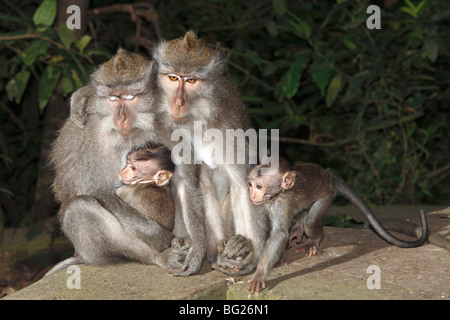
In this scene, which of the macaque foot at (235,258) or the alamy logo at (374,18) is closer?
the macaque foot at (235,258)

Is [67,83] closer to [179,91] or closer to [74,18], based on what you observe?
[74,18]

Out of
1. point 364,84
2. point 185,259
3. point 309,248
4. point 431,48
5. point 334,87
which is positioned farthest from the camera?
point 364,84

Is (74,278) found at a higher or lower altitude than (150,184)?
lower

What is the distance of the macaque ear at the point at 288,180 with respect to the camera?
178 inches

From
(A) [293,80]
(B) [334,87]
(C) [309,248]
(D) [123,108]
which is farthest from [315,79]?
(D) [123,108]

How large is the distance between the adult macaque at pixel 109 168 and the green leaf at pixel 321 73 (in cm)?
263

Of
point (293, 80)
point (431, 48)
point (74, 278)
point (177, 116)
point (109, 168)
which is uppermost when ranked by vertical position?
point (431, 48)

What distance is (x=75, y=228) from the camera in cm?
448

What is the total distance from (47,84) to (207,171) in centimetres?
202

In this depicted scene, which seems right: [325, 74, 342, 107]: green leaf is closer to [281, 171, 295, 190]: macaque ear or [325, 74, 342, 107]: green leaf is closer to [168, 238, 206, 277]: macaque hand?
[281, 171, 295, 190]: macaque ear

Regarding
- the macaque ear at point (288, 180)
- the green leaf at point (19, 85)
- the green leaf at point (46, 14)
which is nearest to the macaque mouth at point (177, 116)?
the macaque ear at point (288, 180)

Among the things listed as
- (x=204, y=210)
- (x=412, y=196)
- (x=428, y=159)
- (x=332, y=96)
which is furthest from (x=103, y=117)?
(x=428, y=159)

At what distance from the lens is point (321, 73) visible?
6.82 meters

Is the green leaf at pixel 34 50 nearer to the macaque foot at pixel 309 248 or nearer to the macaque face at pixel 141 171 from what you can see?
the macaque face at pixel 141 171
